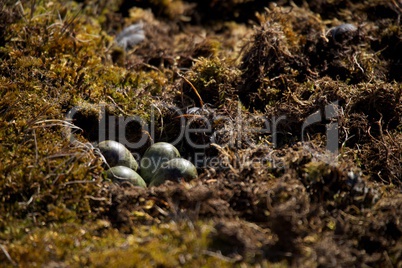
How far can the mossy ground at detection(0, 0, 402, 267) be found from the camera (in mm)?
2662

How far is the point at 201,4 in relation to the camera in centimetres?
619

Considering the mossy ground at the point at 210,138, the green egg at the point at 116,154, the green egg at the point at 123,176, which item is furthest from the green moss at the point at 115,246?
the green egg at the point at 116,154

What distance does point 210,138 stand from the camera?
3.65m

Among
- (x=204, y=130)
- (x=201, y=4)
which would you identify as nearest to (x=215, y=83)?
(x=204, y=130)

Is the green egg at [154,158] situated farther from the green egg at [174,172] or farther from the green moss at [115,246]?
the green moss at [115,246]

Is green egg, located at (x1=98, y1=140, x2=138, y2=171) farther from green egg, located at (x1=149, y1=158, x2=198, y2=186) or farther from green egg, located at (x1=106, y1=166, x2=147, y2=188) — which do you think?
green egg, located at (x1=149, y1=158, x2=198, y2=186)

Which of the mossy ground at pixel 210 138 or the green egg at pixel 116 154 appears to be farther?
the green egg at pixel 116 154

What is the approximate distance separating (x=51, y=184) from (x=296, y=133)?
1.91m

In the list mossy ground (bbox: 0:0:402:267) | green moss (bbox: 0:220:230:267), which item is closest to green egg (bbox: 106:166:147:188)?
mossy ground (bbox: 0:0:402:267)

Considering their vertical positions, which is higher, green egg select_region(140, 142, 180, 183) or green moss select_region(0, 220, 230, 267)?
green egg select_region(140, 142, 180, 183)

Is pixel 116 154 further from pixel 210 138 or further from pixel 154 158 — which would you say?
pixel 210 138

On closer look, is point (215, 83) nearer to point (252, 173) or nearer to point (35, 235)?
point (252, 173)

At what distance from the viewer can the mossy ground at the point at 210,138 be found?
2662 mm

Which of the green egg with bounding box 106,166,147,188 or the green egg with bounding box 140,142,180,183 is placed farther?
the green egg with bounding box 140,142,180,183
